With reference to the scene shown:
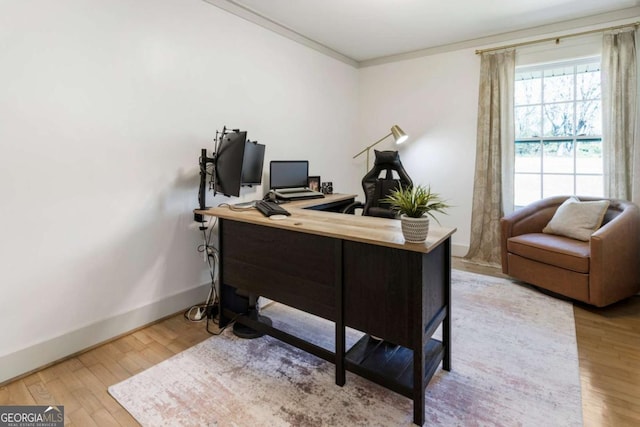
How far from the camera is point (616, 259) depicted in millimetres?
2621

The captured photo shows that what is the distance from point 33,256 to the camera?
6.36 ft

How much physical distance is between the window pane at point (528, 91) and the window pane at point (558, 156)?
1.65ft

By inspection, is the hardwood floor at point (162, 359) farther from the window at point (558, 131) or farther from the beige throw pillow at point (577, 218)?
the window at point (558, 131)

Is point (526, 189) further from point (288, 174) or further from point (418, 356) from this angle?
point (418, 356)

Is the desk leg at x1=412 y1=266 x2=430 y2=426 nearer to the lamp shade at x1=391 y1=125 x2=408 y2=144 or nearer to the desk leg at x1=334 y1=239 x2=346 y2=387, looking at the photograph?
the desk leg at x1=334 y1=239 x2=346 y2=387

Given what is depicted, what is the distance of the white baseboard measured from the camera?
189 centimetres

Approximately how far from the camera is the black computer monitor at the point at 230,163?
2325 mm

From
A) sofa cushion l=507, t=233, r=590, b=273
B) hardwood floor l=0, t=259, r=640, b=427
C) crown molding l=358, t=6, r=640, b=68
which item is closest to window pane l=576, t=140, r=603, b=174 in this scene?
sofa cushion l=507, t=233, r=590, b=273

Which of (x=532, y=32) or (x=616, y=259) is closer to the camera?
(x=616, y=259)

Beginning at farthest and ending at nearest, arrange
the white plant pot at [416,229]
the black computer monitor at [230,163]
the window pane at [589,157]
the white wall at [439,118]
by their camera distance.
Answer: the white wall at [439,118], the window pane at [589,157], the black computer monitor at [230,163], the white plant pot at [416,229]

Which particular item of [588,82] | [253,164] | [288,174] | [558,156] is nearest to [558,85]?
[588,82]

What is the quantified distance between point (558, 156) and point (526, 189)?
45 centimetres

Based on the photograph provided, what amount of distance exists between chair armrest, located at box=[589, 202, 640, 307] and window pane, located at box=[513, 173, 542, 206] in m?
0.93

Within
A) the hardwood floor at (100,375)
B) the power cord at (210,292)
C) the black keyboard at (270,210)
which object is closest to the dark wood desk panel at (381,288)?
the black keyboard at (270,210)
